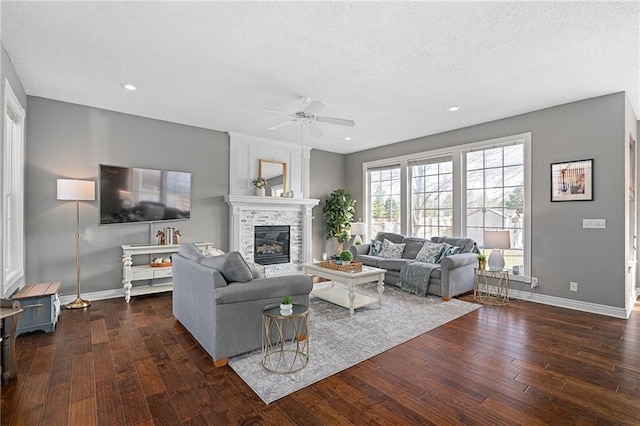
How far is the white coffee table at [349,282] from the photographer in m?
3.94

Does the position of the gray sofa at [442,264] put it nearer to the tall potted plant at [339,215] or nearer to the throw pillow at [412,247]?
the throw pillow at [412,247]

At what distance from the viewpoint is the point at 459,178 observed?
18.3ft

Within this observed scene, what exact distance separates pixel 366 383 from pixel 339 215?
5.01 metres

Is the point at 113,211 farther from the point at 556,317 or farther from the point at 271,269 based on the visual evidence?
the point at 556,317

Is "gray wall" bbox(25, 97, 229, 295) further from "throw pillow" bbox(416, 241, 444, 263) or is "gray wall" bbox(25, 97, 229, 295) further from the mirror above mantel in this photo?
"throw pillow" bbox(416, 241, 444, 263)

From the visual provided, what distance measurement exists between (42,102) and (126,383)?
404 centimetres

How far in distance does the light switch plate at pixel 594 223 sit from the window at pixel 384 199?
3151mm

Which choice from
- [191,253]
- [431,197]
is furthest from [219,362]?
[431,197]

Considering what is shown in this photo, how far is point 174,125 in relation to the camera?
17.4 ft

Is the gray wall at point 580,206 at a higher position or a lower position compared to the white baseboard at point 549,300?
higher

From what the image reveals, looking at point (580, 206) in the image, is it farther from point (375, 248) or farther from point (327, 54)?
point (327, 54)

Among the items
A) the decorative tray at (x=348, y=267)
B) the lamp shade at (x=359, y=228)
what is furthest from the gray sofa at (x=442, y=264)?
the decorative tray at (x=348, y=267)

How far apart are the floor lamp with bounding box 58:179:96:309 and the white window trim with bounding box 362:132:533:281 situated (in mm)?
5262

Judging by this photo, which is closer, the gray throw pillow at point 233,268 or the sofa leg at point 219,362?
the sofa leg at point 219,362
